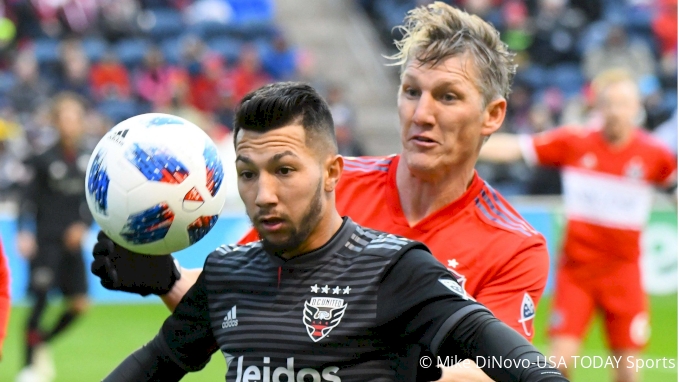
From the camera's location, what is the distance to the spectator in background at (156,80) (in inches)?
620

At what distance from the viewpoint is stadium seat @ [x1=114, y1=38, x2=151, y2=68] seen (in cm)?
1655

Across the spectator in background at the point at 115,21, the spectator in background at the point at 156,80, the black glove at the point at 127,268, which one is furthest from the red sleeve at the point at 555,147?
the spectator in background at the point at 115,21

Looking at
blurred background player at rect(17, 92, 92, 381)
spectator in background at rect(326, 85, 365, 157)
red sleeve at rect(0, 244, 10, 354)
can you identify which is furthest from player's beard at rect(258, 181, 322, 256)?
spectator in background at rect(326, 85, 365, 157)

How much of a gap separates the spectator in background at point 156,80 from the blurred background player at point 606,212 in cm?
874

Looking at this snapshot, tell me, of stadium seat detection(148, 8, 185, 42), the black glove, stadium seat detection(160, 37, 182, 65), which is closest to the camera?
the black glove

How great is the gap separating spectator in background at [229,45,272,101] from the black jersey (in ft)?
21.0

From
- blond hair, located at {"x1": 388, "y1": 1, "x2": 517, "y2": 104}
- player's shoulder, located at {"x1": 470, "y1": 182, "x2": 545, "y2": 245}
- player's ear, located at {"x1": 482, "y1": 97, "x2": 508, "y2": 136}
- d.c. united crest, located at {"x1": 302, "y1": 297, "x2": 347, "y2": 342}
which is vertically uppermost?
blond hair, located at {"x1": 388, "y1": 1, "x2": 517, "y2": 104}

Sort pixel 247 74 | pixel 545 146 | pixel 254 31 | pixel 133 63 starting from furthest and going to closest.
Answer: pixel 254 31, pixel 133 63, pixel 247 74, pixel 545 146

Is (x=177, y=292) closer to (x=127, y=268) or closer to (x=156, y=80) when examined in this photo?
(x=127, y=268)

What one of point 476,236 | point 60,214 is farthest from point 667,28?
point 476,236

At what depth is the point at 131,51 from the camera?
54.4 ft

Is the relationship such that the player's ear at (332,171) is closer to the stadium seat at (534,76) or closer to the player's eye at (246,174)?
the player's eye at (246,174)

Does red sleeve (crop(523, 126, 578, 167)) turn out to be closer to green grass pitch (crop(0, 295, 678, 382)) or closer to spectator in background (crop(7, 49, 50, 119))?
green grass pitch (crop(0, 295, 678, 382))

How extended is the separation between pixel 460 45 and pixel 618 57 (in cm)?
1327
